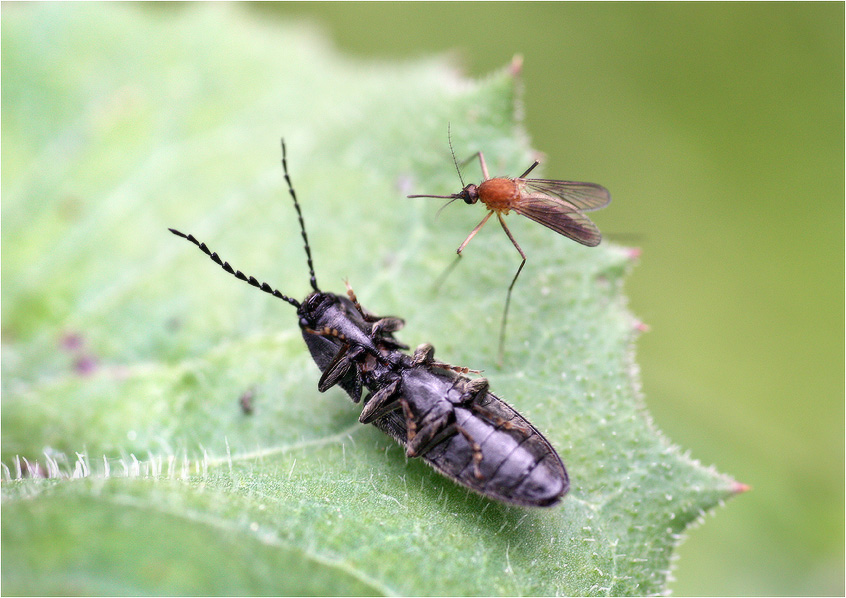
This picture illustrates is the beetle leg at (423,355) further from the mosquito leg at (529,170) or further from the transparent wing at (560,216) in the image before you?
the mosquito leg at (529,170)

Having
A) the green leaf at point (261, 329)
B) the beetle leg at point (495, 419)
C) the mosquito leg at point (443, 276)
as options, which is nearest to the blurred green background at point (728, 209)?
the green leaf at point (261, 329)

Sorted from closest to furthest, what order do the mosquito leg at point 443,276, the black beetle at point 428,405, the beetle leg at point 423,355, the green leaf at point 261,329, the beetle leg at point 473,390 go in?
the green leaf at point 261,329, the black beetle at point 428,405, the beetle leg at point 473,390, the beetle leg at point 423,355, the mosquito leg at point 443,276

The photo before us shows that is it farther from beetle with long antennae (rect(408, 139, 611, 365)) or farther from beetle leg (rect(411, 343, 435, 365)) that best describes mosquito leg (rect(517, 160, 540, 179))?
beetle leg (rect(411, 343, 435, 365))

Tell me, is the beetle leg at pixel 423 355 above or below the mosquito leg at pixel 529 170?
below

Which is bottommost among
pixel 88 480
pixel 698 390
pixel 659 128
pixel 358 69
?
pixel 88 480

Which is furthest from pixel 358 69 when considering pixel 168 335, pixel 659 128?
pixel 659 128

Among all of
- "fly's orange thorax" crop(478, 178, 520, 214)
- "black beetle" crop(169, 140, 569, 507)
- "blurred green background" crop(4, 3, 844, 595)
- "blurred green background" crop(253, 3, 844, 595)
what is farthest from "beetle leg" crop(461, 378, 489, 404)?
"blurred green background" crop(4, 3, 844, 595)

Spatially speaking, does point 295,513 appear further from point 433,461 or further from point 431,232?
point 431,232
